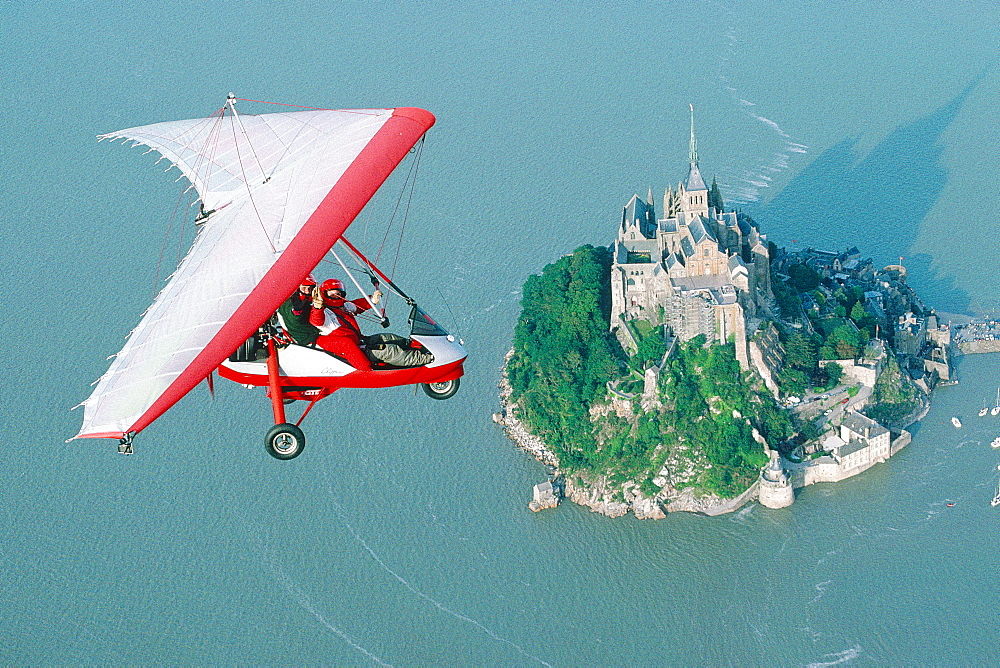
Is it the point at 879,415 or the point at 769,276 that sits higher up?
the point at 769,276

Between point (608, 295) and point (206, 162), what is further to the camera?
point (608, 295)

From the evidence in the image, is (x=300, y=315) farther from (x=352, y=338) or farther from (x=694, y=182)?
(x=694, y=182)

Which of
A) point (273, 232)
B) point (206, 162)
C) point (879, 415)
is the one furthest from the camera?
point (879, 415)

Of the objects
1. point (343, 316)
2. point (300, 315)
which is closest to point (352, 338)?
point (343, 316)

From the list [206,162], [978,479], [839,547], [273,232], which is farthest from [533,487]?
[273,232]

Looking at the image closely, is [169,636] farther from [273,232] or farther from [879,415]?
[879,415]

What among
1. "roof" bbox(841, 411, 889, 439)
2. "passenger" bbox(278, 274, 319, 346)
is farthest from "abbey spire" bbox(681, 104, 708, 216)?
"passenger" bbox(278, 274, 319, 346)
